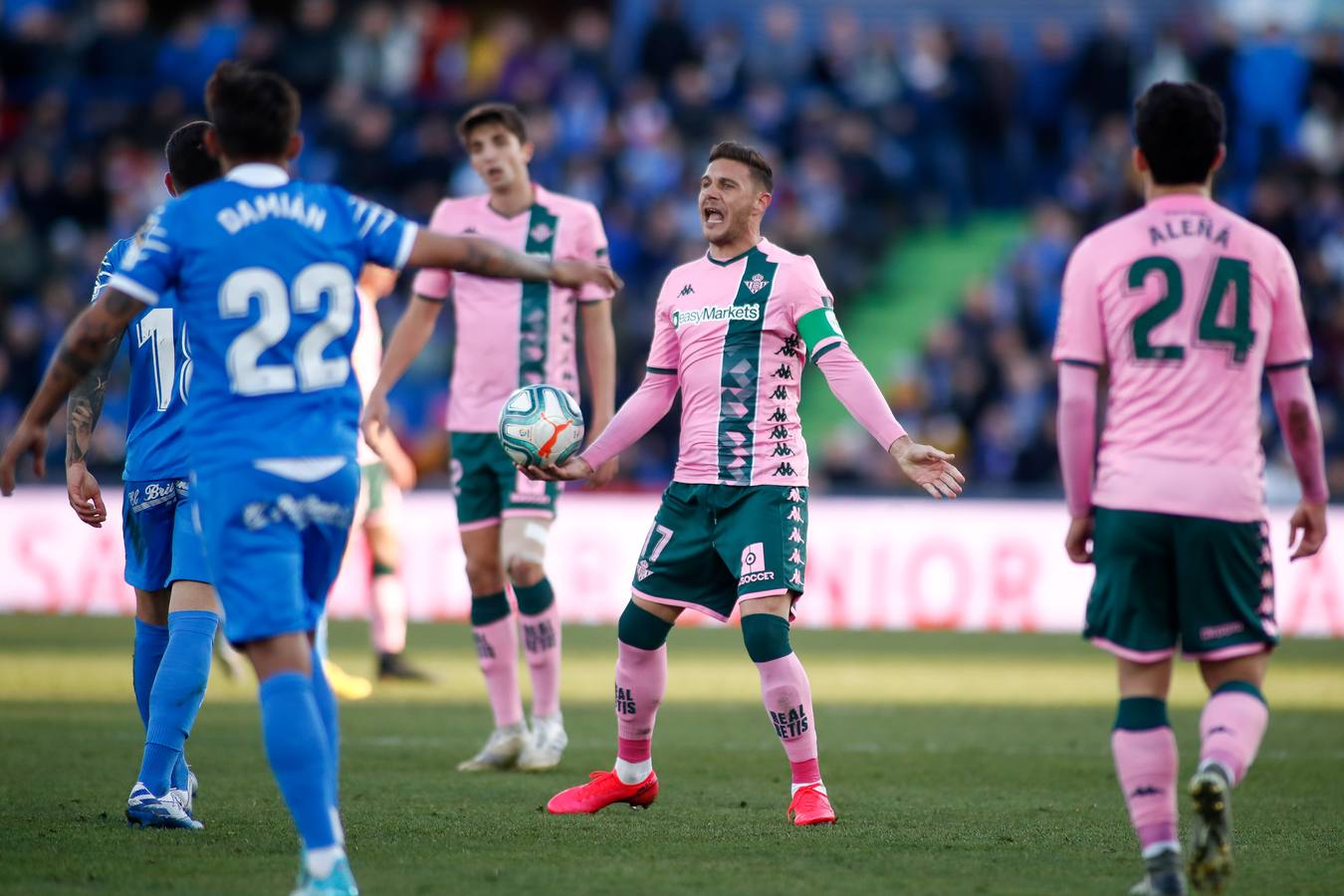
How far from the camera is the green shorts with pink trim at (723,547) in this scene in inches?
261

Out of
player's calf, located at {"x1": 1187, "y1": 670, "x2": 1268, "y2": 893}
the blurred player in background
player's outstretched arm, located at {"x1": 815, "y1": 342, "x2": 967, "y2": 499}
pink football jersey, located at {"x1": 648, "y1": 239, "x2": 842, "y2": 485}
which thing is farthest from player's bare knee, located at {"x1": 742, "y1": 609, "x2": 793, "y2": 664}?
the blurred player in background

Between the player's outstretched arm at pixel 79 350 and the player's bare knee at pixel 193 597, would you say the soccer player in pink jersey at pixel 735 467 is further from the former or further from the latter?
the player's outstretched arm at pixel 79 350

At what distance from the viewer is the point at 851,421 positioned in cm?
2167

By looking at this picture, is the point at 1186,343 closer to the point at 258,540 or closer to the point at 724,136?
the point at 258,540

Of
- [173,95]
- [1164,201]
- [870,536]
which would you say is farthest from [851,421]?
[1164,201]

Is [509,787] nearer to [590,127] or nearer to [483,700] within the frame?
[483,700]

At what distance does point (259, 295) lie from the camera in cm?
509

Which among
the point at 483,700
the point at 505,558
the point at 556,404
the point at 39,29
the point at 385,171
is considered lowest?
the point at 483,700

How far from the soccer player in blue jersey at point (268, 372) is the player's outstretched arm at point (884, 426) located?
1.86 m

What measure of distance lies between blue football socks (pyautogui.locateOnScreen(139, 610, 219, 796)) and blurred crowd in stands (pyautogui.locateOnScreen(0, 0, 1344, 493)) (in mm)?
12532

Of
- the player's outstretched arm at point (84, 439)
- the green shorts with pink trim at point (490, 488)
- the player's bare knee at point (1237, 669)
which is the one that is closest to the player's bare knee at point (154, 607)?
the player's outstretched arm at point (84, 439)

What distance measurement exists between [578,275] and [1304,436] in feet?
7.42

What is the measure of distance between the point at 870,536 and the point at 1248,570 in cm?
1145

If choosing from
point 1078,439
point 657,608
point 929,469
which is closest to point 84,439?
point 657,608
